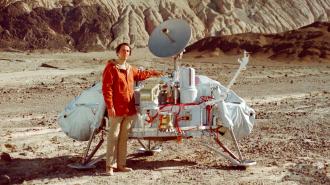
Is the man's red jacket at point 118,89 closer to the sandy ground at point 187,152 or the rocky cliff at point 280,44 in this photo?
the sandy ground at point 187,152

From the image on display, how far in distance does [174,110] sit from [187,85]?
1.33ft

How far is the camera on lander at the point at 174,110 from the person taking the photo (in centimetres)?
847

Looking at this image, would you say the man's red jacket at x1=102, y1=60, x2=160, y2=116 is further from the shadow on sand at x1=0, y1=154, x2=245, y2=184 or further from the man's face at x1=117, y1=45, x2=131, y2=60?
the shadow on sand at x1=0, y1=154, x2=245, y2=184

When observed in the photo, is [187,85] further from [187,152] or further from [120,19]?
[120,19]

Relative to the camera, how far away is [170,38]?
889 centimetres

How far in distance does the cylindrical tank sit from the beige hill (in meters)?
54.3

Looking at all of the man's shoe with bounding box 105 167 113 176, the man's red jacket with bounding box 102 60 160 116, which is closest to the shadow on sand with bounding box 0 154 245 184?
the man's shoe with bounding box 105 167 113 176

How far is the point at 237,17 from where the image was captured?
7556 centimetres

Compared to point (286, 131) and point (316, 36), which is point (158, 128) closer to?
point (286, 131)

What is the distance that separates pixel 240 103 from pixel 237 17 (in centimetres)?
6762

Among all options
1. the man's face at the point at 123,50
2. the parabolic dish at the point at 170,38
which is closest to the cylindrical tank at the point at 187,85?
the parabolic dish at the point at 170,38

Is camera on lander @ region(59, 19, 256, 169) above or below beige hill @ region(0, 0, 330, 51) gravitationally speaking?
below

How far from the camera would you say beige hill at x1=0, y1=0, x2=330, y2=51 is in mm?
64062

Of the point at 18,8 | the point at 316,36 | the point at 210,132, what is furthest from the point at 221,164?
the point at 18,8
